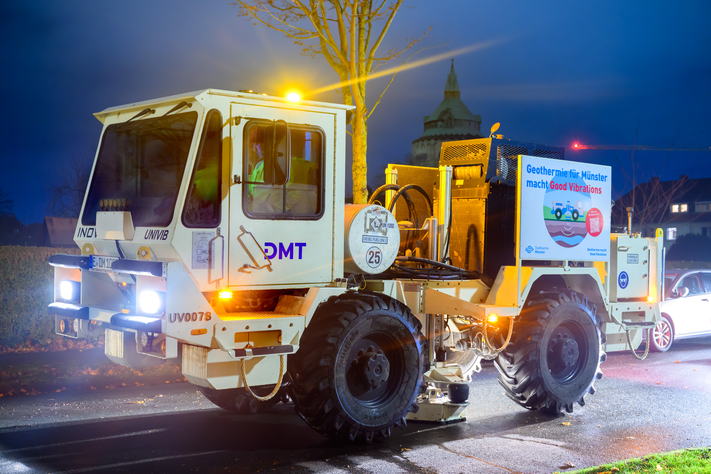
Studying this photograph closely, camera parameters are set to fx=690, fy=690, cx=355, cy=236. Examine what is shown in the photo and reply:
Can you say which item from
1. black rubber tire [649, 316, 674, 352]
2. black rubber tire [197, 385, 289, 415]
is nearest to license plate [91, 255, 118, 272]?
black rubber tire [197, 385, 289, 415]

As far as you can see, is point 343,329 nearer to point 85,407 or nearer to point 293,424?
point 293,424

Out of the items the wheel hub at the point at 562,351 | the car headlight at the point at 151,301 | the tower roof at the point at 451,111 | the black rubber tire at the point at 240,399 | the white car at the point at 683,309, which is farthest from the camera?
the tower roof at the point at 451,111

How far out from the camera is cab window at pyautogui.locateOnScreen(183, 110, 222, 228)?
18.8 feet

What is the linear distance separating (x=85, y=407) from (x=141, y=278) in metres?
3.08

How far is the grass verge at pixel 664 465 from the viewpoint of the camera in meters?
5.56

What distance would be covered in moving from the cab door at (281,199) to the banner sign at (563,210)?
8.13 ft

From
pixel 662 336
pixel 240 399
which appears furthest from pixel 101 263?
pixel 662 336

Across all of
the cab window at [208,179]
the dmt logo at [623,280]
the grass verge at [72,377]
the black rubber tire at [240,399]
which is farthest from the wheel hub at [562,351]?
the grass verge at [72,377]

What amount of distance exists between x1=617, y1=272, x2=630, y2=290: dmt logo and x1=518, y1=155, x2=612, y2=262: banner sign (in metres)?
0.47

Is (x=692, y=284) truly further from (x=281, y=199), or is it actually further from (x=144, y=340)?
(x=144, y=340)

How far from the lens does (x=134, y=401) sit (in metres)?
8.31

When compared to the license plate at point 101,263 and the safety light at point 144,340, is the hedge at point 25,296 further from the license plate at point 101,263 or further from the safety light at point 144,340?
the safety light at point 144,340

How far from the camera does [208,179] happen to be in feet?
19.0

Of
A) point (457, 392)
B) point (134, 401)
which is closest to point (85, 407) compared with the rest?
point (134, 401)
